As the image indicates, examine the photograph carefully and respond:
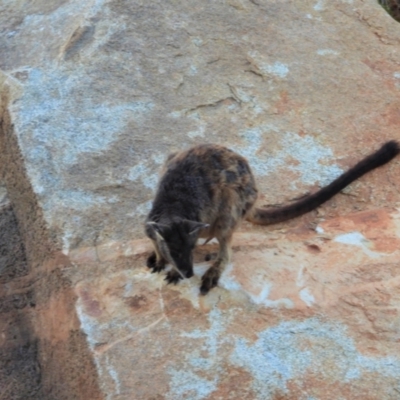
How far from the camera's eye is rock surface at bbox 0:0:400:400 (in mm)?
3670

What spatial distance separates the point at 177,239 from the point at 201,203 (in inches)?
13.9

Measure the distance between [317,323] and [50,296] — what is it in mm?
1565

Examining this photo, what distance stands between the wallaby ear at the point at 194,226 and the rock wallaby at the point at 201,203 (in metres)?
0.04

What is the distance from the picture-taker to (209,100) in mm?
5168

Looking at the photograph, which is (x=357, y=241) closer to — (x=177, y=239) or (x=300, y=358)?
(x=300, y=358)

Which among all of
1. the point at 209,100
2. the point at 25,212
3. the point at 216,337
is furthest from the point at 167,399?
the point at 209,100

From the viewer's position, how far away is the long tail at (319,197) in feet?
14.6

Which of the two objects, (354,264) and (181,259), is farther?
(354,264)

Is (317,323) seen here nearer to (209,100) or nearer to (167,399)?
(167,399)

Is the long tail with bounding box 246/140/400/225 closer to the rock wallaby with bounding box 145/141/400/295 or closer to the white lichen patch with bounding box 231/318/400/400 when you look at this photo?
the rock wallaby with bounding box 145/141/400/295

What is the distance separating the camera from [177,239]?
149 inches

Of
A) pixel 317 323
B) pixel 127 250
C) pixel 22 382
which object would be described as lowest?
pixel 22 382

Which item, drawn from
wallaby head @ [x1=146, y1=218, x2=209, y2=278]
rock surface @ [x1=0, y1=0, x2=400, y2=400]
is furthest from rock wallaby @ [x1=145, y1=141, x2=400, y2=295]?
rock surface @ [x1=0, y1=0, x2=400, y2=400]

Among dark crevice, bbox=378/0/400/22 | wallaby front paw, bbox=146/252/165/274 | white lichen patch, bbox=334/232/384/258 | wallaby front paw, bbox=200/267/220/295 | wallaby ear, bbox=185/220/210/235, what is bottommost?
wallaby front paw, bbox=146/252/165/274
